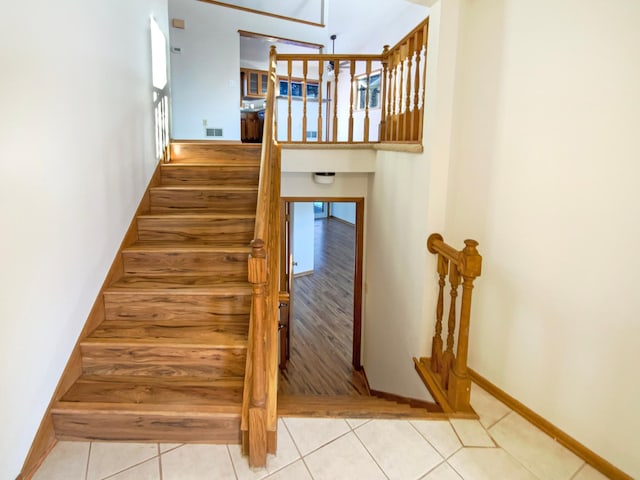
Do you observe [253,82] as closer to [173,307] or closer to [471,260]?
[173,307]

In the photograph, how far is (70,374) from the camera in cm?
204

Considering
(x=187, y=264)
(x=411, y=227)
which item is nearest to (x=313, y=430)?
(x=187, y=264)

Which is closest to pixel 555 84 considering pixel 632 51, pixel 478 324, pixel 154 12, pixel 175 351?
pixel 632 51

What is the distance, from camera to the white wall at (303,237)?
25.1 feet

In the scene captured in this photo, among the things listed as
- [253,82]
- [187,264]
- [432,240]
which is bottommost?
[187,264]

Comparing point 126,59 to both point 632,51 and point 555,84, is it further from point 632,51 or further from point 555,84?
point 632,51

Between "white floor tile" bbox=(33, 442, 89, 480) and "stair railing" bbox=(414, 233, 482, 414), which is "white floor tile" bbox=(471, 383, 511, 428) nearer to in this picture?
"stair railing" bbox=(414, 233, 482, 414)

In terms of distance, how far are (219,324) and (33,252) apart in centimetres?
104

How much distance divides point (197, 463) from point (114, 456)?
38cm

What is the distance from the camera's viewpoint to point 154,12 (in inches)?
131

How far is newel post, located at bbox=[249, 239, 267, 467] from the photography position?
62.5 inches

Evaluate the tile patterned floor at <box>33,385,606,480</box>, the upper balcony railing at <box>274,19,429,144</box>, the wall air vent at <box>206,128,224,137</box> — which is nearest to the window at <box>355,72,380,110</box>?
the wall air vent at <box>206,128,224,137</box>

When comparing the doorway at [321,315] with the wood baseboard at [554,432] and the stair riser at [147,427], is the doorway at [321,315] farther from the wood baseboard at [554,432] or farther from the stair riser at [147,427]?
the stair riser at [147,427]

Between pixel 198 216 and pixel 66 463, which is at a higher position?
pixel 198 216
